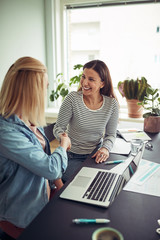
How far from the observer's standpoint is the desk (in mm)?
667

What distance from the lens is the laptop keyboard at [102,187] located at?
85 centimetres

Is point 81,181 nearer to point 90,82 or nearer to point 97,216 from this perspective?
point 97,216

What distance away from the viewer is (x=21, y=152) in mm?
854

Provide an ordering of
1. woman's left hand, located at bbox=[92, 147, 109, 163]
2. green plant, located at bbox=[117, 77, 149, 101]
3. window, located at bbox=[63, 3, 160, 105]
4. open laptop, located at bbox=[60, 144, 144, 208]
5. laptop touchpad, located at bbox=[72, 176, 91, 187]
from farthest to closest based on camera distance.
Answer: window, located at bbox=[63, 3, 160, 105] < green plant, located at bbox=[117, 77, 149, 101] < woman's left hand, located at bbox=[92, 147, 109, 163] < laptop touchpad, located at bbox=[72, 176, 91, 187] < open laptop, located at bbox=[60, 144, 144, 208]

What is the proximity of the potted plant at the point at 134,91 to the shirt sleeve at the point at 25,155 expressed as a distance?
1.84 m

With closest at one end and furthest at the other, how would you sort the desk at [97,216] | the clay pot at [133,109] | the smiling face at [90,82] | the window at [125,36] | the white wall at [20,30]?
the desk at [97,216], the smiling face at [90,82], the white wall at [20,30], the clay pot at [133,109], the window at [125,36]

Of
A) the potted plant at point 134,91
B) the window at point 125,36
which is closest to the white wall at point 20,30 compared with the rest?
the window at point 125,36

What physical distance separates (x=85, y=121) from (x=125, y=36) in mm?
2030

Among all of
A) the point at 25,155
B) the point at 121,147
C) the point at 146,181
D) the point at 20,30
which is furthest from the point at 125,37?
the point at 25,155

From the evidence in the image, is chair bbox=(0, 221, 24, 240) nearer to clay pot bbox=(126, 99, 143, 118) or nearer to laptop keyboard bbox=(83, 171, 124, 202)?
laptop keyboard bbox=(83, 171, 124, 202)

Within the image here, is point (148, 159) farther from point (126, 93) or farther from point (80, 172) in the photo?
point (126, 93)

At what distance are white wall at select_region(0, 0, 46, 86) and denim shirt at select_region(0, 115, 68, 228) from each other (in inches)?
65.2

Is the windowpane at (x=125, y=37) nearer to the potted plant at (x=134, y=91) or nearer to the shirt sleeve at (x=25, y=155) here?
the potted plant at (x=134, y=91)

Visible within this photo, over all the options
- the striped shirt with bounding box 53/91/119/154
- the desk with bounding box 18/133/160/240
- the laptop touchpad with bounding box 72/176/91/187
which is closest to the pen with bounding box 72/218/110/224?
the desk with bounding box 18/133/160/240
